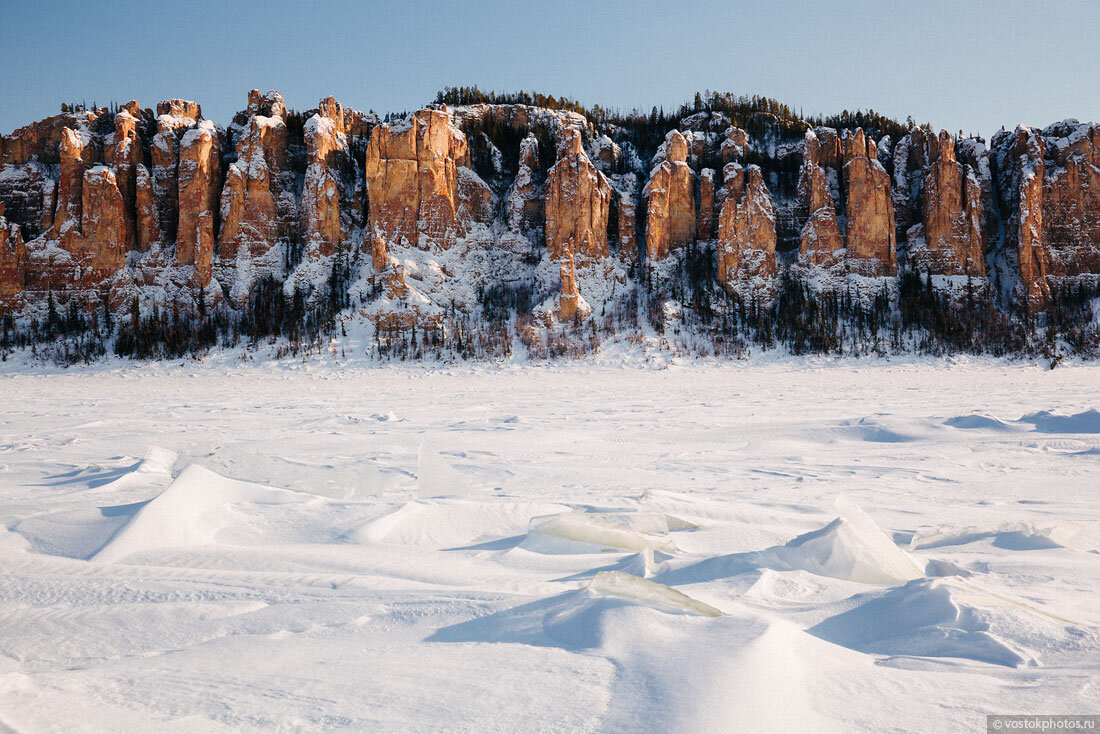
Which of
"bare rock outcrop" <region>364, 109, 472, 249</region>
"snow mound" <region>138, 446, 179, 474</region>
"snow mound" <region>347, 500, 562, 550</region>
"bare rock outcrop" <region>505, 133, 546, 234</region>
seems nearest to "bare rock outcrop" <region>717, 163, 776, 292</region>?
"bare rock outcrop" <region>505, 133, 546, 234</region>

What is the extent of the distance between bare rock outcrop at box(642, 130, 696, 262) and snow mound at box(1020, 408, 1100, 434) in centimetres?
3426

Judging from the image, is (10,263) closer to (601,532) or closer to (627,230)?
(627,230)

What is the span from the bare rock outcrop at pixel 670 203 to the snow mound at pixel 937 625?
131ft

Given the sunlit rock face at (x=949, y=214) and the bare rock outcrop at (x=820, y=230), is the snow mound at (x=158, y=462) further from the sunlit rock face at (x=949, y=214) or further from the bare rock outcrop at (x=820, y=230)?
the sunlit rock face at (x=949, y=214)

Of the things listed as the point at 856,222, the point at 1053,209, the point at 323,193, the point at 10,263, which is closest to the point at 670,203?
the point at 856,222

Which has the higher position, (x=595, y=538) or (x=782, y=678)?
(x=782, y=678)

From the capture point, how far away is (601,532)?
2869mm

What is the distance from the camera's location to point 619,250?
4166 centimetres

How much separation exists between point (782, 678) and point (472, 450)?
204 inches

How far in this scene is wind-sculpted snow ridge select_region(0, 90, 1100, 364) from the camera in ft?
116

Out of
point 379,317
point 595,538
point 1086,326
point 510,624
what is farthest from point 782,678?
point 1086,326

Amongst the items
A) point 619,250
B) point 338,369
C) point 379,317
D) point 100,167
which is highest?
point 100,167

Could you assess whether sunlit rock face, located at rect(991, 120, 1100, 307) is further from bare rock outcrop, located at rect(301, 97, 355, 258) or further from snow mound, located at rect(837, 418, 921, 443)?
bare rock outcrop, located at rect(301, 97, 355, 258)

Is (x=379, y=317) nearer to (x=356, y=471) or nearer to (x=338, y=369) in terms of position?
(x=338, y=369)
